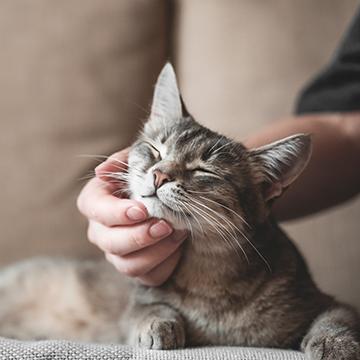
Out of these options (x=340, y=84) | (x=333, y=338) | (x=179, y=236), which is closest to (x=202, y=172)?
(x=179, y=236)

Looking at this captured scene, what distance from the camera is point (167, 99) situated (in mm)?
1108

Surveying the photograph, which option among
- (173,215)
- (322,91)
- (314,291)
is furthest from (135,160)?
(322,91)

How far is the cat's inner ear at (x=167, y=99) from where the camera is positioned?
1.06 m

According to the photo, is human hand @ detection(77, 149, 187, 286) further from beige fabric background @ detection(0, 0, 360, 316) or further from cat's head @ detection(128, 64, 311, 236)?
beige fabric background @ detection(0, 0, 360, 316)

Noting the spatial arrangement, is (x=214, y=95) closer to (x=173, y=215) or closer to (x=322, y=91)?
(x=322, y=91)

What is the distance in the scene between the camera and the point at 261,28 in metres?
1.70

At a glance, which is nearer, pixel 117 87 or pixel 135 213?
pixel 135 213

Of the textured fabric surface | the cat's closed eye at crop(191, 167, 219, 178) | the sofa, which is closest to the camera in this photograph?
the textured fabric surface

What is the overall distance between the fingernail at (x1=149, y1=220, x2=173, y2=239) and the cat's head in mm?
12

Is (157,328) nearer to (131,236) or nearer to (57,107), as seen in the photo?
(131,236)

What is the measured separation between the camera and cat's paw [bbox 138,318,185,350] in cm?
94

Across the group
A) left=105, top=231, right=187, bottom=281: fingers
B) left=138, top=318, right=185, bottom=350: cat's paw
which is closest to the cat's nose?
left=105, top=231, right=187, bottom=281: fingers

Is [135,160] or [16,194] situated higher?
[135,160]

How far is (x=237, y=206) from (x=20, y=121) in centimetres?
85
